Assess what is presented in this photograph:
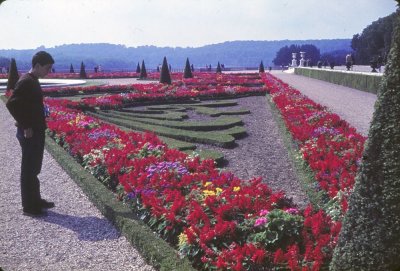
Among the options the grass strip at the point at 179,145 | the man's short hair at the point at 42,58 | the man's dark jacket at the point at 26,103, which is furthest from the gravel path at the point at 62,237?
the grass strip at the point at 179,145

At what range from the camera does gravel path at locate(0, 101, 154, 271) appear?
466 cm

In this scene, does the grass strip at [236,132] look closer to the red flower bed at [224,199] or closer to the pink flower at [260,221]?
the red flower bed at [224,199]

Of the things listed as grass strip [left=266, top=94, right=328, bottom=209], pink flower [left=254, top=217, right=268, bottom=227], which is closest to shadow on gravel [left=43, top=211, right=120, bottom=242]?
pink flower [left=254, top=217, right=268, bottom=227]

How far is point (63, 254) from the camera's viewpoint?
16.0 ft

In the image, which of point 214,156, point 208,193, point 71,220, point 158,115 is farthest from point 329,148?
point 158,115

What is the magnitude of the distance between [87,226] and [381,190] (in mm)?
3762

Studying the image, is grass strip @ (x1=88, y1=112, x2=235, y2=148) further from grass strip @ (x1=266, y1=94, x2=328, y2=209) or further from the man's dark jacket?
the man's dark jacket

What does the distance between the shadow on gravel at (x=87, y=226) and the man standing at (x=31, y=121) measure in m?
0.30

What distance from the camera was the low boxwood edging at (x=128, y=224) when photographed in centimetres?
434

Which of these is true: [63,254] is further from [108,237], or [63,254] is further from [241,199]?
[241,199]

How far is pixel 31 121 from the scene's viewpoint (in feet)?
19.2

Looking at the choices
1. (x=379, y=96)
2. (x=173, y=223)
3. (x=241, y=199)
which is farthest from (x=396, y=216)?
(x=173, y=223)

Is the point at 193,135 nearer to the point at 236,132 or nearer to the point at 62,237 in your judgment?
the point at 236,132

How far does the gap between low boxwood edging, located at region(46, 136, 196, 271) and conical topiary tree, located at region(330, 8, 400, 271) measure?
5.21 ft
